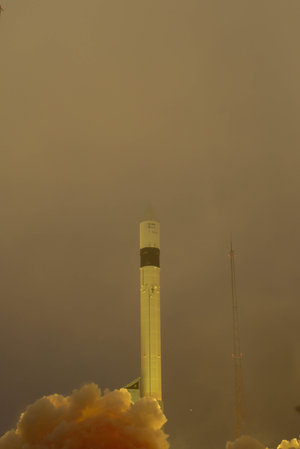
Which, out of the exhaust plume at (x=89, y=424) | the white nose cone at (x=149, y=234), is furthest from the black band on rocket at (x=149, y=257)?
the exhaust plume at (x=89, y=424)

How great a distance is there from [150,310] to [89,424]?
34690mm

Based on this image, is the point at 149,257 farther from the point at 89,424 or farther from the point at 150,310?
the point at 89,424

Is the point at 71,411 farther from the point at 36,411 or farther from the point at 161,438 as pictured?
the point at 161,438

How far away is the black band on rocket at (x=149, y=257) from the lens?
102 meters

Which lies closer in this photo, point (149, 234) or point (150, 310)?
point (150, 310)

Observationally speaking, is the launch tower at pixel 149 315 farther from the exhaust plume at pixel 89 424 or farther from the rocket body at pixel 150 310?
the exhaust plume at pixel 89 424

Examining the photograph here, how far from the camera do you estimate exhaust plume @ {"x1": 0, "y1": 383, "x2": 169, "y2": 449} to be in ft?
218

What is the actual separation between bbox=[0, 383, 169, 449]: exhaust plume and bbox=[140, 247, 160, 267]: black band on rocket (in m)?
31.3

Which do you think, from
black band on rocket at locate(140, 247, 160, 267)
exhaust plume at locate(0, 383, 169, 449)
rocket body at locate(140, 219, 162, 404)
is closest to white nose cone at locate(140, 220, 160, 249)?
rocket body at locate(140, 219, 162, 404)

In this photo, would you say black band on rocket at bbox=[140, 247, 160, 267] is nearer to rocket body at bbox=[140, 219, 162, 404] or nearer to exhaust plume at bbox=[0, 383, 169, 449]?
rocket body at bbox=[140, 219, 162, 404]

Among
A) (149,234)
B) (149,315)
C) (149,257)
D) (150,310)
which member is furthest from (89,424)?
(149,234)

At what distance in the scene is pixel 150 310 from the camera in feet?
332

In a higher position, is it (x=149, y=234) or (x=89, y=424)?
(x=149, y=234)

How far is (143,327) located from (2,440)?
3364 centimetres
